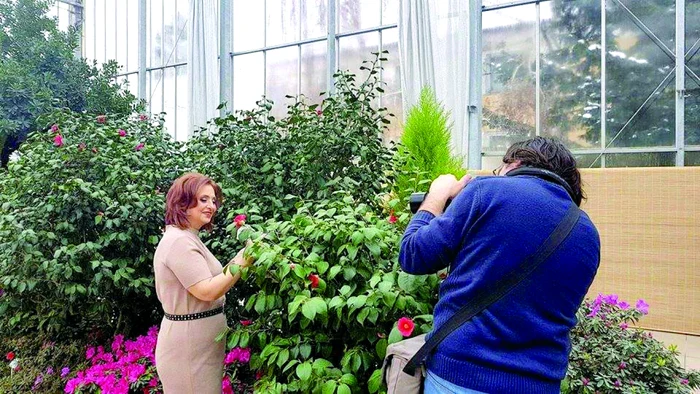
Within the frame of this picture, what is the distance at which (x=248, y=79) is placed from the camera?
1085 cm

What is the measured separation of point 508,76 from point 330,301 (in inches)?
252

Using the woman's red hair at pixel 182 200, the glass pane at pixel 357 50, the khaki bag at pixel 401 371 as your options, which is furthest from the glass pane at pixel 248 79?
the khaki bag at pixel 401 371

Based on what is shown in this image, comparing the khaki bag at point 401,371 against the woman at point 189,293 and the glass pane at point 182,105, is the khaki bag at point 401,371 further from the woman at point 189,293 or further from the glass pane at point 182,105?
the glass pane at point 182,105

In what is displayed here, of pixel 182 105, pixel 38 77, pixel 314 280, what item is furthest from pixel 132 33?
pixel 314 280

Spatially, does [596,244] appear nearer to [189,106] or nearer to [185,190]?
[185,190]

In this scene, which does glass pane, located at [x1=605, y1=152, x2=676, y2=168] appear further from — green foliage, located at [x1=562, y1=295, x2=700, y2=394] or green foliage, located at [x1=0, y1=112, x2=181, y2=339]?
green foliage, located at [x1=0, y1=112, x2=181, y2=339]

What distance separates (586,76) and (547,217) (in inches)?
249

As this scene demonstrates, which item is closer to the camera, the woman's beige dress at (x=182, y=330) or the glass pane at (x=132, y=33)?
the woman's beige dress at (x=182, y=330)

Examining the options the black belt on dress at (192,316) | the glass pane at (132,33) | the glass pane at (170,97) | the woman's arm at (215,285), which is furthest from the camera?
the glass pane at (132,33)

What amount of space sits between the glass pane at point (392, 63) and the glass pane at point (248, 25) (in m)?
2.77

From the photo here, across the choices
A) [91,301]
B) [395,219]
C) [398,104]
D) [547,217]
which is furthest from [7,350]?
[398,104]

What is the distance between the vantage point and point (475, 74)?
25.8ft

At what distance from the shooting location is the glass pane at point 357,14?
905cm

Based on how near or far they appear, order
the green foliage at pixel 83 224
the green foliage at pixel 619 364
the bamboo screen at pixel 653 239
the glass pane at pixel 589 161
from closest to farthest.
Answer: the green foliage at pixel 619 364, the green foliage at pixel 83 224, the bamboo screen at pixel 653 239, the glass pane at pixel 589 161
